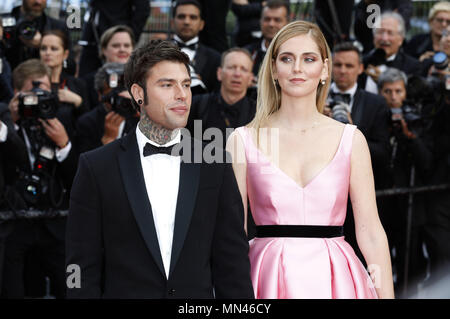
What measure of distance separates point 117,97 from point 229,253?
237cm

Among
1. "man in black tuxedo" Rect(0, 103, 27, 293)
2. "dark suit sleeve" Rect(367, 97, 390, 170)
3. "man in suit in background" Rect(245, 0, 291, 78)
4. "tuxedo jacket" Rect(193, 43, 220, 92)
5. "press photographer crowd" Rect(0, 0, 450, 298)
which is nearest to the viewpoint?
"man in black tuxedo" Rect(0, 103, 27, 293)

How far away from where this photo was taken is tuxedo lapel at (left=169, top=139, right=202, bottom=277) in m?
2.63

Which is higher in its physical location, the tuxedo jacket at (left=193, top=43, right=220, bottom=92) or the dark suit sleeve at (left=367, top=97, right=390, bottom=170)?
the tuxedo jacket at (left=193, top=43, right=220, bottom=92)

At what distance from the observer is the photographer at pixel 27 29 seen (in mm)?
5938

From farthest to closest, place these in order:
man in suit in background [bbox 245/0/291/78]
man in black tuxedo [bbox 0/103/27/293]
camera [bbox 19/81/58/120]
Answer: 1. man in suit in background [bbox 245/0/291/78]
2. camera [bbox 19/81/58/120]
3. man in black tuxedo [bbox 0/103/27/293]

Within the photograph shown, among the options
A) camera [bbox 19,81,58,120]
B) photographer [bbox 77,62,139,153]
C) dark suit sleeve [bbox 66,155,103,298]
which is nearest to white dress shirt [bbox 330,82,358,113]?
photographer [bbox 77,62,139,153]

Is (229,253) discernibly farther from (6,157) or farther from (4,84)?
(4,84)

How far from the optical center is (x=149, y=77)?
282 cm

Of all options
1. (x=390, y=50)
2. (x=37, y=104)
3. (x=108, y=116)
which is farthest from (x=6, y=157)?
(x=390, y=50)

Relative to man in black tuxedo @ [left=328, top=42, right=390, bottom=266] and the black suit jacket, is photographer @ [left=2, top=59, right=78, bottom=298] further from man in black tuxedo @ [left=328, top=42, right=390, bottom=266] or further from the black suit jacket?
the black suit jacket

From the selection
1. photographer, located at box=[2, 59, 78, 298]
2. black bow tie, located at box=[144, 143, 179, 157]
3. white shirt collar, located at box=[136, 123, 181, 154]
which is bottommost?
photographer, located at box=[2, 59, 78, 298]

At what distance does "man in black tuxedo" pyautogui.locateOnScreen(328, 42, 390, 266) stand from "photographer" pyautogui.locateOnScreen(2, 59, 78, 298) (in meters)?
1.82

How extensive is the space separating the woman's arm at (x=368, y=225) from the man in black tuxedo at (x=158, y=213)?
2.01ft
